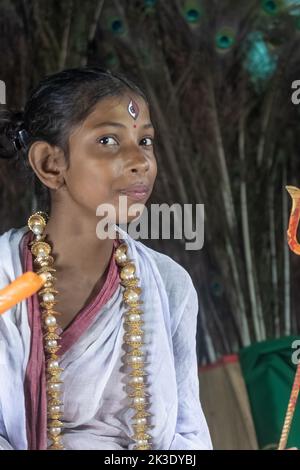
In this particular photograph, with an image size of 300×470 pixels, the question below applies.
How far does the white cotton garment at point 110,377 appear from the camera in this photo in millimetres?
1516

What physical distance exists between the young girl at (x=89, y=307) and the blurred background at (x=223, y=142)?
522 mm

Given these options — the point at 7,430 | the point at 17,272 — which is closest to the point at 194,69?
the point at 17,272

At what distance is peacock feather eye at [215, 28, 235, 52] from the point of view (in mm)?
2395

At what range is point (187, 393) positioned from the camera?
1.63 m

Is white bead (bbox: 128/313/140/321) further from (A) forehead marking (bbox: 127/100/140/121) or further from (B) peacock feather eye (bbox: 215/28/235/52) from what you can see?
(B) peacock feather eye (bbox: 215/28/235/52)

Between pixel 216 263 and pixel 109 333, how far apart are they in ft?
3.04

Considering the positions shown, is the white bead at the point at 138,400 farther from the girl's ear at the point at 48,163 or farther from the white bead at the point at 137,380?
the girl's ear at the point at 48,163

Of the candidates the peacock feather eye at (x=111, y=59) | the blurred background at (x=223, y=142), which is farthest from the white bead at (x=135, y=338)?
the peacock feather eye at (x=111, y=59)

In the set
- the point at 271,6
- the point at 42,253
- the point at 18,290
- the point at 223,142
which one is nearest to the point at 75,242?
the point at 42,253

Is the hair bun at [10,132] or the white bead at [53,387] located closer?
the white bead at [53,387]

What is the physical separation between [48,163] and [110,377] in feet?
1.28

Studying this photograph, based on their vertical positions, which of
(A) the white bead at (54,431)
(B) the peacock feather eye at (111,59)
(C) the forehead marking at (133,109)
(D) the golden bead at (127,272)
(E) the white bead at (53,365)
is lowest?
(A) the white bead at (54,431)

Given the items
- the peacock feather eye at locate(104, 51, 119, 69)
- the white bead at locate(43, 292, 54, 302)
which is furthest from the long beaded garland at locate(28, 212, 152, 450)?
the peacock feather eye at locate(104, 51, 119, 69)

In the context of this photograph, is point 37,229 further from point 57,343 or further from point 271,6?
point 271,6
